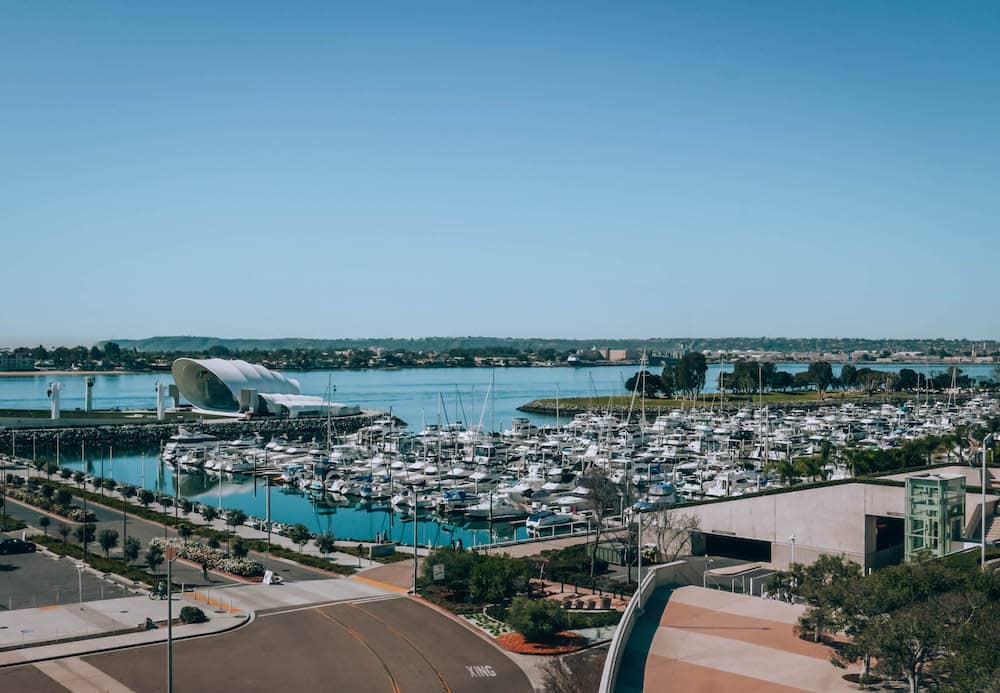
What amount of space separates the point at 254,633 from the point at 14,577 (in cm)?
1152

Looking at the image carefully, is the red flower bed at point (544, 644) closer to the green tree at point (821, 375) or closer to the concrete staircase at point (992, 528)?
the concrete staircase at point (992, 528)

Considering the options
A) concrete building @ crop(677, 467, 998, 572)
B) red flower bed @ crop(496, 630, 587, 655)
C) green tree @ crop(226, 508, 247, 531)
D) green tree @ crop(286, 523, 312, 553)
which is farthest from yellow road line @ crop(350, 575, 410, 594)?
green tree @ crop(226, 508, 247, 531)

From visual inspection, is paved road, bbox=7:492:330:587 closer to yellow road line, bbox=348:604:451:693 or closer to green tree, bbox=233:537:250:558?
green tree, bbox=233:537:250:558

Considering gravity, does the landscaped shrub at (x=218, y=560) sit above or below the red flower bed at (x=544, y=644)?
below

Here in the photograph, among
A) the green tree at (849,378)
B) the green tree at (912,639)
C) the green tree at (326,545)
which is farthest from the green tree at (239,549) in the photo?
the green tree at (849,378)

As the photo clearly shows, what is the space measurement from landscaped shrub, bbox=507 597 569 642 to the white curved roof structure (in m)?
80.2

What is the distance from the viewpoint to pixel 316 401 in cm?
10225

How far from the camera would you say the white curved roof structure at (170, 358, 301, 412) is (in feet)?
325

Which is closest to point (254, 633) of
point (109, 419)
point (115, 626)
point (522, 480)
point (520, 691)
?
point (115, 626)

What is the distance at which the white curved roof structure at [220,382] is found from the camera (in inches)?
3898

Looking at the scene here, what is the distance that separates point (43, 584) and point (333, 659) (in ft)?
42.0

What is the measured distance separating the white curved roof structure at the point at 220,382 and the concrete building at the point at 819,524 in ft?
248

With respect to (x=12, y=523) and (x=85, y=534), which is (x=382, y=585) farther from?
(x=12, y=523)

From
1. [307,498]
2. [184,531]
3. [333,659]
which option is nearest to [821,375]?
[307,498]
